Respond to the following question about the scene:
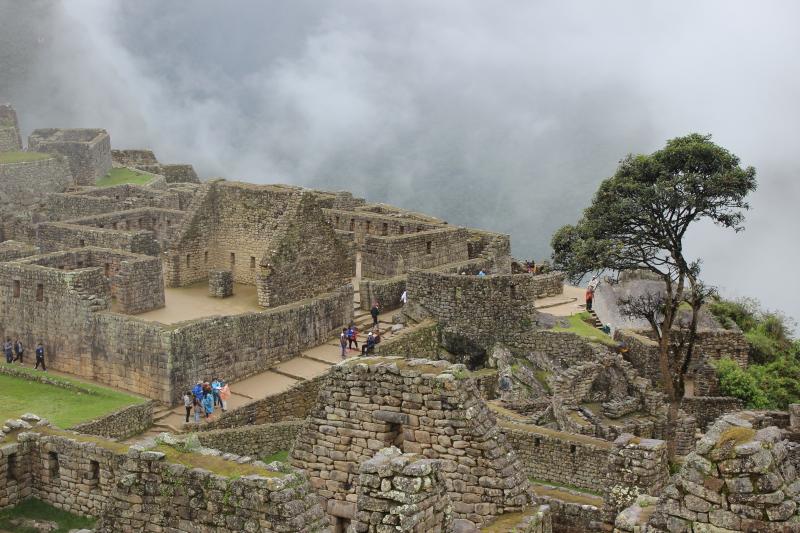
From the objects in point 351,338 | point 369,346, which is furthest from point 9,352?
point 369,346

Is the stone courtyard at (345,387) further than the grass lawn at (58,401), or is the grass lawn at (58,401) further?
the grass lawn at (58,401)

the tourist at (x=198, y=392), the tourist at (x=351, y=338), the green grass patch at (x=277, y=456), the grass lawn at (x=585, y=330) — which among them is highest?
the tourist at (x=351, y=338)

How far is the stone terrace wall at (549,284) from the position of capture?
3256 centimetres

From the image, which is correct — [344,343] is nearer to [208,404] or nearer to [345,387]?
[208,404]

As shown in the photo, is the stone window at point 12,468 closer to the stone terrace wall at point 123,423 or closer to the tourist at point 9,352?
the stone terrace wall at point 123,423

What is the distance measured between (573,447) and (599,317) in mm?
10690

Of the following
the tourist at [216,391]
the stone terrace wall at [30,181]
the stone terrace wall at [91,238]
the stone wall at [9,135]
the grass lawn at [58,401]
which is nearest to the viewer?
→ the grass lawn at [58,401]

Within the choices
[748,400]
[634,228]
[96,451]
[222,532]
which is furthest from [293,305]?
[222,532]

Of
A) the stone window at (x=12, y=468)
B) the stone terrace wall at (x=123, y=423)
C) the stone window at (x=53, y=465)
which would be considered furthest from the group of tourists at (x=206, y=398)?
the stone window at (x=12, y=468)

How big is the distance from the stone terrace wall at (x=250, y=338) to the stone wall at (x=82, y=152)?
91.7 feet

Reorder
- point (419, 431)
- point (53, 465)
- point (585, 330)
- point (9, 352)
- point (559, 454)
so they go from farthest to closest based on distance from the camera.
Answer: point (585, 330) → point (9, 352) → point (559, 454) → point (53, 465) → point (419, 431)

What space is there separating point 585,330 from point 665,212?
4.44 meters

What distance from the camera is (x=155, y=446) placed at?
30.9 ft

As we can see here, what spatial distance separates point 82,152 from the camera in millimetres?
50938
